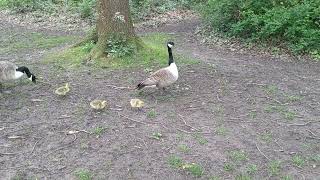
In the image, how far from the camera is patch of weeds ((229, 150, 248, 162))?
17.8 ft

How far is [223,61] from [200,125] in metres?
3.86

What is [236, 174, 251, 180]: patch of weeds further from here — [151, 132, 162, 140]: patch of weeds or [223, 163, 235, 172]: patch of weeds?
[151, 132, 162, 140]: patch of weeds

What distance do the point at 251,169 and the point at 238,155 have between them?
1.11 feet

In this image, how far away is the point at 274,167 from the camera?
17.3 ft

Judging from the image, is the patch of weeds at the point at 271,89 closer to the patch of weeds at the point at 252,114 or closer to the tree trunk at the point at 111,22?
the patch of weeds at the point at 252,114

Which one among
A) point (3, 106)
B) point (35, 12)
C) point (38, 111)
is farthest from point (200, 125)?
point (35, 12)

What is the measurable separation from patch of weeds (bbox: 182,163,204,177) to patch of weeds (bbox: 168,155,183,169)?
88 millimetres

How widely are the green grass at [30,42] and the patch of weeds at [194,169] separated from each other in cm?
772

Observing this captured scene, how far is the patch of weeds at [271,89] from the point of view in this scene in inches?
306

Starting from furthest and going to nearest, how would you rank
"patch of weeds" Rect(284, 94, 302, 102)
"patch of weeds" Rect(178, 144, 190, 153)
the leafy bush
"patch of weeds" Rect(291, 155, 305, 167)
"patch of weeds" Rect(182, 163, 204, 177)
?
the leafy bush < "patch of weeds" Rect(284, 94, 302, 102) < "patch of weeds" Rect(178, 144, 190, 153) < "patch of weeds" Rect(291, 155, 305, 167) < "patch of weeds" Rect(182, 163, 204, 177)

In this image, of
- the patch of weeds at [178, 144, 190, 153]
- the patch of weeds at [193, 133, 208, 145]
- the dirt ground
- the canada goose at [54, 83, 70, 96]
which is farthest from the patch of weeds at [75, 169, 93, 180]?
the canada goose at [54, 83, 70, 96]

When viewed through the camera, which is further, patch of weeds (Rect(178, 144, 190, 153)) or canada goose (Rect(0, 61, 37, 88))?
canada goose (Rect(0, 61, 37, 88))

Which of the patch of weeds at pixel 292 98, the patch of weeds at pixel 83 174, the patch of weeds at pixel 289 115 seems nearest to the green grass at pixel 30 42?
the patch of weeds at pixel 292 98

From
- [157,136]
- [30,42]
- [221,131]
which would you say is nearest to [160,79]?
[157,136]
